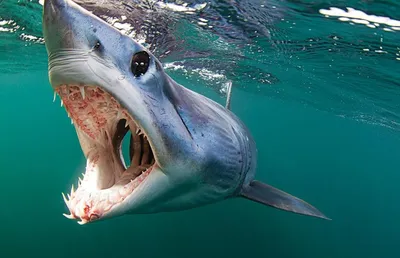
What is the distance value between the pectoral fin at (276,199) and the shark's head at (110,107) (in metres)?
1.88

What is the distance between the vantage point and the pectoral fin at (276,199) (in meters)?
4.38

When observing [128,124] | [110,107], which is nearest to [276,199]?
[128,124]

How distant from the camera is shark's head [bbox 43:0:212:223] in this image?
6.66 ft

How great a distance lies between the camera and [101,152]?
3055mm

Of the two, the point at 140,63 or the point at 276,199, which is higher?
the point at 140,63

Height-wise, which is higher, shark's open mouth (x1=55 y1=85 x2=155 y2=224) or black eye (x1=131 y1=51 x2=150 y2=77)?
black eye (x1=131 y1=51 x2=150 y2=77)

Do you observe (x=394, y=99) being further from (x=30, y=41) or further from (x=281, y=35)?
(x=30, y=41)

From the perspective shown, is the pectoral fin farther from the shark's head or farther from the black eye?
the black eye

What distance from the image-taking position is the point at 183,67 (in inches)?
691

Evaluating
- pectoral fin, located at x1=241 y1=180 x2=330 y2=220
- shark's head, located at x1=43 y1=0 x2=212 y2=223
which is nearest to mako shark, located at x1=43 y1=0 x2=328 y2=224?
shark's head, located at x1=43 y1=0 x2=212 y2=223

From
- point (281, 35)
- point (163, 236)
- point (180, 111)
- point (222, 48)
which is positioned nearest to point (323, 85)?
point (222, 48)

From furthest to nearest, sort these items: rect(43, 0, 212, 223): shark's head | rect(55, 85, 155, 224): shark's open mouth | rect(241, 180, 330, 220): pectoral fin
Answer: rect(241, 180, 330, 220): pectoral fin < rect(55, 85, 155, 224): shark's open mouth < rect(43, 0, 212, 223): shark's head

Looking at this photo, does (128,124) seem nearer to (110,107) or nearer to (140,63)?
(110,107)

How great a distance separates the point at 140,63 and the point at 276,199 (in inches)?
122
